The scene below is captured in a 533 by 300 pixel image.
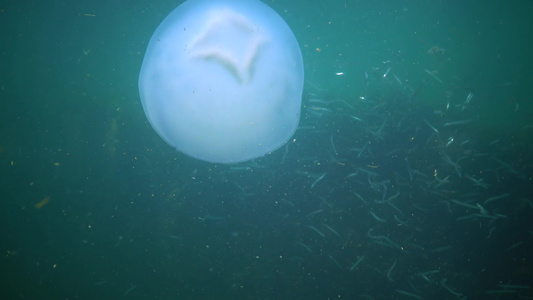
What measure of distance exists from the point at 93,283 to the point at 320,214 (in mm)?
2453

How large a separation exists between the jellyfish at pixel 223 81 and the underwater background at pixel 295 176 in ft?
0.98

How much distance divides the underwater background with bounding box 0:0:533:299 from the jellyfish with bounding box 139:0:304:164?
300 millimetres

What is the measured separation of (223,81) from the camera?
265cm

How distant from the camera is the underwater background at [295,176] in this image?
2941 millimetres

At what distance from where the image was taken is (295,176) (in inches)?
121

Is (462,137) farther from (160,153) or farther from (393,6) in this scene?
(160,153)

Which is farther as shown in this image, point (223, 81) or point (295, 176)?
point (295, 176)

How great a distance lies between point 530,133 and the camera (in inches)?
124

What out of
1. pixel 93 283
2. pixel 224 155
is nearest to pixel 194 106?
pixel 224 155

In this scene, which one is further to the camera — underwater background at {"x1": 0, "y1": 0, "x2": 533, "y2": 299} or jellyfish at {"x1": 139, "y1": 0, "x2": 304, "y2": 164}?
underwater background at {"x1": 0, "y1": 0, "x2": 533, "y2": 299}

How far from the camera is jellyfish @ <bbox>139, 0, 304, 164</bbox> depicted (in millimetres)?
2656

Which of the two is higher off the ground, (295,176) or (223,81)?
(223,81)

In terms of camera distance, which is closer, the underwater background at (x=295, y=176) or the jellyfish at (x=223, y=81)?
the jellyfish at (x=223, y=81)

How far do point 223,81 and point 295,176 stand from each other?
1.18 meters
